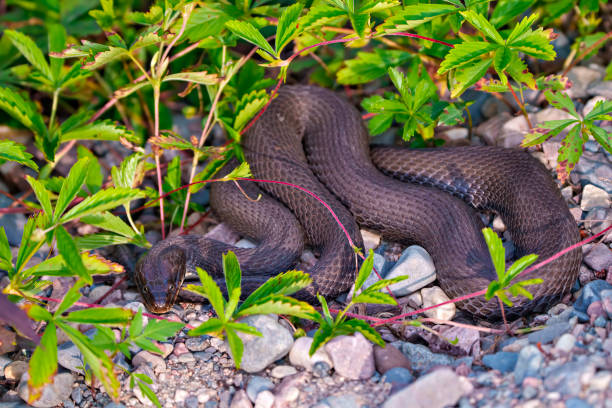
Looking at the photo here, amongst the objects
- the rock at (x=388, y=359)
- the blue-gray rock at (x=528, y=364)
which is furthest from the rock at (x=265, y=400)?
the blue-gray rock at (x=528, y=364)

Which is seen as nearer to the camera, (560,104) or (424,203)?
(560,104)

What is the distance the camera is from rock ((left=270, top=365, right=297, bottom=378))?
3.55 meters

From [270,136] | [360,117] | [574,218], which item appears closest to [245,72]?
[270,136]

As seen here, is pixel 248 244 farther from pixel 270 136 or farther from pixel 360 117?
pixel 360 117

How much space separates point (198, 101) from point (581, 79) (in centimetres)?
384

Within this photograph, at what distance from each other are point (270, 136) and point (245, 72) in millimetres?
667

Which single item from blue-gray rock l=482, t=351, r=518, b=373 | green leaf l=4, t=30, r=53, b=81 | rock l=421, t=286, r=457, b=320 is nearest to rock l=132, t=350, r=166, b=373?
rock l=421, t=286, r=457, b=320

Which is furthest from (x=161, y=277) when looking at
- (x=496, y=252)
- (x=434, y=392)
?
(x=496, y=252)

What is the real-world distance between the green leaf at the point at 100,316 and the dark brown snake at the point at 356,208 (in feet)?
3.74

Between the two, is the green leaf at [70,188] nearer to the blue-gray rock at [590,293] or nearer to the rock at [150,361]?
the rock at [150,361]

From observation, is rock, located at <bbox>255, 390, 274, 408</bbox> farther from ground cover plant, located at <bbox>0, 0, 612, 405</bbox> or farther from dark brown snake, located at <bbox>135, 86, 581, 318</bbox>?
dark brown snake, located at <bbox>135, 86, 581, 318</bbox>

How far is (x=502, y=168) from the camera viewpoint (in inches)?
199

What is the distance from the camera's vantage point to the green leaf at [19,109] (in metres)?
4.35

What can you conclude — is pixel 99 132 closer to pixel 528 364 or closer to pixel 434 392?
pixel 434 392
